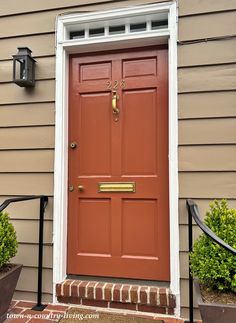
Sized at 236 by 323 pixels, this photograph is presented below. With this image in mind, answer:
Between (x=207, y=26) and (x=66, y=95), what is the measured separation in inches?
49.0

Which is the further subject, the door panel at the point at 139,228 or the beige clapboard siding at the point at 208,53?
the door panel at the point at 139,228

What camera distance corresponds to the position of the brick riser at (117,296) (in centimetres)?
221

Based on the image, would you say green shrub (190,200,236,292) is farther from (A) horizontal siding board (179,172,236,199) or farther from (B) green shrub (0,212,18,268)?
(B) green shrub (0,212,18,268)

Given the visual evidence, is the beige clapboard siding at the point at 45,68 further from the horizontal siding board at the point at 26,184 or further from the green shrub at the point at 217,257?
the green shrub at the point at 217,257

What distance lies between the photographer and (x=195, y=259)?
5.65 feet

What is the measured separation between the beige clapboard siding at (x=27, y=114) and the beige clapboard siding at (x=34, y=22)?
63cm

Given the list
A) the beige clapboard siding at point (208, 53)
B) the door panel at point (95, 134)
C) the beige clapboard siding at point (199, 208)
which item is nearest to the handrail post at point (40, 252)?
the door panel at point (95, 134)

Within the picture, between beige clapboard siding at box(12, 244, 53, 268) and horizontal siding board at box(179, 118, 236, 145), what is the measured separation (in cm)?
139

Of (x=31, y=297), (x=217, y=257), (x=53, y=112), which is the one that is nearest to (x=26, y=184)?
(x=53, y=112)

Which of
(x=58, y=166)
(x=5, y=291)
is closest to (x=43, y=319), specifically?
(x=5, y=291)

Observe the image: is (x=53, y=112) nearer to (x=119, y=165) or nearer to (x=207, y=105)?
(x=119, y=165)

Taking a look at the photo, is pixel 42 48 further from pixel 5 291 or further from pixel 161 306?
pixel 161 306

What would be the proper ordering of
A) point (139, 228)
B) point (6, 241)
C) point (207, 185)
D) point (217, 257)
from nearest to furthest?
point (217, 257) < point (6, 241) < point (207, 185) < point (139, 228)

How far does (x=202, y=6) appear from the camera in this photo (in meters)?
2.29
